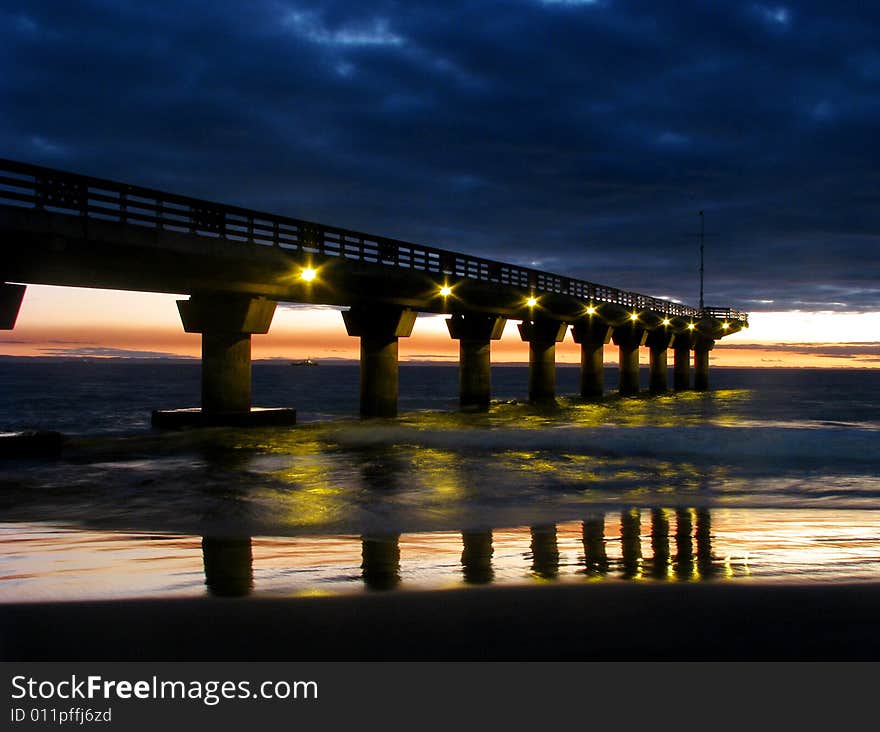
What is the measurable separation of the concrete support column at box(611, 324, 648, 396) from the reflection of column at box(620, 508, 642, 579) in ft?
176

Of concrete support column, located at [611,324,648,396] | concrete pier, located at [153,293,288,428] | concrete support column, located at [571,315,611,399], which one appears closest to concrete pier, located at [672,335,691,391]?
concrete support column, located at [611,324,648,396]

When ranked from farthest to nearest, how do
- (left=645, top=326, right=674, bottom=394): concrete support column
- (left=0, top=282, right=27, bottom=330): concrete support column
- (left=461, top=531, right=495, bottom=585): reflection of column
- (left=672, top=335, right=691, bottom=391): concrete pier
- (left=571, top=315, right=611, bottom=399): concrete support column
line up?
(left=672, top=335, right=691, bottom=391): concrete pier
(left=645, top=326, right=674, bottom=394): concrete support column
(left=571, top=315, right=611, bottom=399): concrete support column
(left=0, top=282, right=27, bottom=330): concrete support column
(left=461, top=531, right=495, bottom=585): reflection of column

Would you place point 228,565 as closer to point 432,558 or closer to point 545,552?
point 432,558

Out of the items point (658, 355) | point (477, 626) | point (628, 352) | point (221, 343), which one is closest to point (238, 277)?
point (221, 343)

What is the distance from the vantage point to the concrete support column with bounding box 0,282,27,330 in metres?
19.0

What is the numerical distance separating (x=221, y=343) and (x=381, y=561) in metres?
20.0

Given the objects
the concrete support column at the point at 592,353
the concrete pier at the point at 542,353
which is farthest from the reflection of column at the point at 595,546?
the concrete support column at the point at 592,353

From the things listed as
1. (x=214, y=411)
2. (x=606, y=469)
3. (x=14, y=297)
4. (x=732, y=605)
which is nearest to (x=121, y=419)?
(x=214, y=411)

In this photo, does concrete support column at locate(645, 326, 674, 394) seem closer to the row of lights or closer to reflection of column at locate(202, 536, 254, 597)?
the row of lights

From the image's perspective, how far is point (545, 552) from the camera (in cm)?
758

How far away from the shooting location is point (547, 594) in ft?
18.4

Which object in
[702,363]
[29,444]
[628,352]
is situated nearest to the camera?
[29,444]
